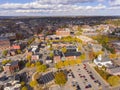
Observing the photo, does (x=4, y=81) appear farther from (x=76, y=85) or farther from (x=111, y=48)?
(x=111, y=48)

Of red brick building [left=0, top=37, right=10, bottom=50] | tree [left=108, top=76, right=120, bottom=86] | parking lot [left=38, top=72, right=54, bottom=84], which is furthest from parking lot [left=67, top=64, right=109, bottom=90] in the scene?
red brick building [left=0, top=37, right=10, bottom=50]

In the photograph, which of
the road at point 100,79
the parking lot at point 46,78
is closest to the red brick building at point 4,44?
the parking lot at point 46,78

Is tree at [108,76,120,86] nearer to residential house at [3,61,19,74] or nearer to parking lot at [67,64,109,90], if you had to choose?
parking lot at [67,64,109,90]

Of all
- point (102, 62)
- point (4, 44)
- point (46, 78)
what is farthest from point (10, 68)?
point (4, 44)

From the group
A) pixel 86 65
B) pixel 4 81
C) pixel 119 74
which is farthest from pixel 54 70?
pixel 119 74

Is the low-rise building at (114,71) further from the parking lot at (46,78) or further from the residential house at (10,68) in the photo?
the residential house at (10,68)

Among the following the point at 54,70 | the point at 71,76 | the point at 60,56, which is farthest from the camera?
the point at 60,56

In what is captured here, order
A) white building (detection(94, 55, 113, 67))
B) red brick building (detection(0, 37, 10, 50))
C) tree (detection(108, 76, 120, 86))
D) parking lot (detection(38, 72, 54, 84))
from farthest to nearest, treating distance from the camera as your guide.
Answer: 1. red brick building (detection(0, 37, 10, 50))
2. white building (detection(94, 55, 113, 67))
3. parking lot (detection(38, 72, 54, 84))
4. tree (detection(108, 76, 120, 86))

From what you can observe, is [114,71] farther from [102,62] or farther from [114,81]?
[102,62]
